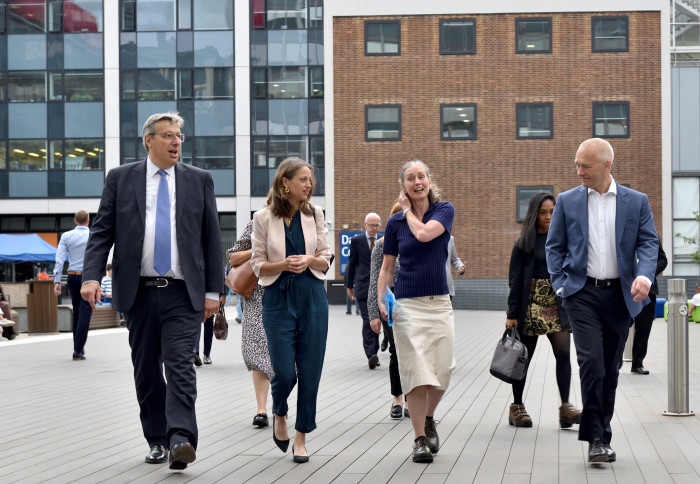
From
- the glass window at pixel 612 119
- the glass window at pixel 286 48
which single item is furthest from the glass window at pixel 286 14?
the glass window at pixel 612 119

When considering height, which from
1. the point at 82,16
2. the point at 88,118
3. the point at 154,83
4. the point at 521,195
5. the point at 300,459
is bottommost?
the point at 300,459

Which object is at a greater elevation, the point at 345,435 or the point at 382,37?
the point at 382,37

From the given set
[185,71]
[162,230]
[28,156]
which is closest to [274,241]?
[162,230]

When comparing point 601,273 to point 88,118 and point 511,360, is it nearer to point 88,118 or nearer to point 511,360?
point 511,360

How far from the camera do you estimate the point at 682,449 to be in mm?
6848

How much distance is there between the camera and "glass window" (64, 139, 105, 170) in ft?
145

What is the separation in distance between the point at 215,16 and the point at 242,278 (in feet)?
125

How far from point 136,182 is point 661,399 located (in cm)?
590

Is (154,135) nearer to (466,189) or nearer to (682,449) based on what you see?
(682,449)

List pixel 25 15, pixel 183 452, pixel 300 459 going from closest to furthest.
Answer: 1. pixel 183 452
2. pixel 300 459
3. pixel 25 15

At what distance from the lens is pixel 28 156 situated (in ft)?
146

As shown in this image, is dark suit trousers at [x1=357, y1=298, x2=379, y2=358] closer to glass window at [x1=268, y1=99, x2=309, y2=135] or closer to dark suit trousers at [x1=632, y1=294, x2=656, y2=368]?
dark suit trousers at [x1=632, y1=294, x2=656, y2=368]

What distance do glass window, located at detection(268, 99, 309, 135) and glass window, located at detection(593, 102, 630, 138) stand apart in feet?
40.8

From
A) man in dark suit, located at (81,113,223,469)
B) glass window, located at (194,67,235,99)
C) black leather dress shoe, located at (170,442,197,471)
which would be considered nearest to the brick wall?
glass window, located at (194,67,235,99)
